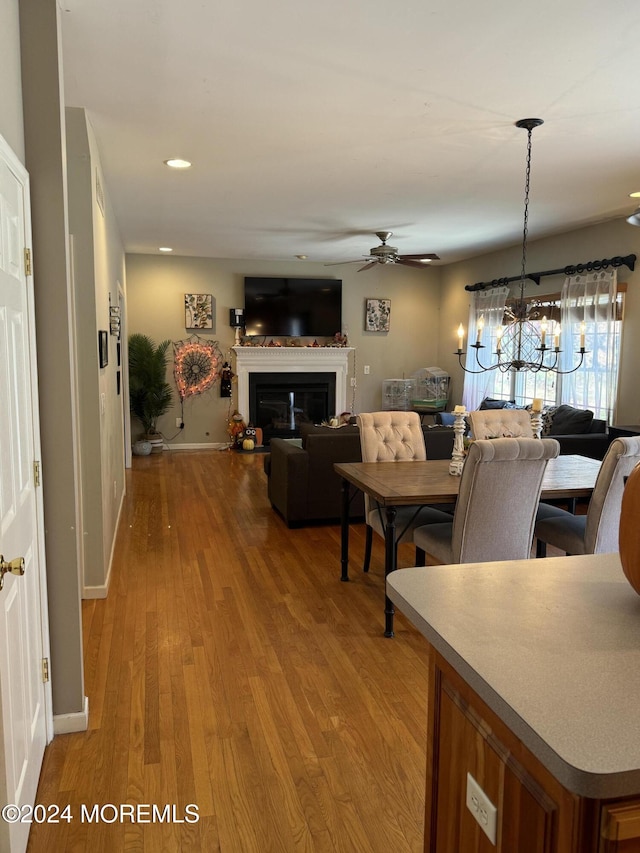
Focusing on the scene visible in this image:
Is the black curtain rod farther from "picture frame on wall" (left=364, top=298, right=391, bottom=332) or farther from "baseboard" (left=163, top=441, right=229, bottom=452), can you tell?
"baseboard" (left=163, top=441, right=229, bottom=452)

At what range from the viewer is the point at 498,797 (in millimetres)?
1058

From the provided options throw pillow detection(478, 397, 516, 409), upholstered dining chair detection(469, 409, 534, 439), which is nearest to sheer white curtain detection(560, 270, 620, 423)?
throw pillow detection(478, 397, 516, 409)

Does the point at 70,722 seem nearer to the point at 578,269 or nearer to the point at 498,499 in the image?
the point at 498,499

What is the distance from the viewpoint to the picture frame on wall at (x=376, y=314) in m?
9.59

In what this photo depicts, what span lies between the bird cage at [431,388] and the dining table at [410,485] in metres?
5.10

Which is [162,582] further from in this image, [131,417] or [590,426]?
[131,417]

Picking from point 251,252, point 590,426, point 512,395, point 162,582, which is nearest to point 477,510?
point 162,582

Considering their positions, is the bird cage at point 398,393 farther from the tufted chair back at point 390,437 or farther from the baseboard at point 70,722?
the baseboard at point 70,722

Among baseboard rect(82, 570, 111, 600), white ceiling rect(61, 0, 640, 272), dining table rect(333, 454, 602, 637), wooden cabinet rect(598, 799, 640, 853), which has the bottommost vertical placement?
baseboard rect(82, 570, 111, 600)

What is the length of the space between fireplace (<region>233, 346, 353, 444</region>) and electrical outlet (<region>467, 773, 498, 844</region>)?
26.5 feet

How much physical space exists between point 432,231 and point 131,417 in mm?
4655

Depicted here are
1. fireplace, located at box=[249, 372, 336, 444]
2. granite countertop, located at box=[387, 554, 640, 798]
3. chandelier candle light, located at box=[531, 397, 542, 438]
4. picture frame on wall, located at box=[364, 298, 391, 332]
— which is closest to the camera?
granite countertop, located at box=[387, 554, 640, 798]

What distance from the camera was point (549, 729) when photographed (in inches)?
35.5

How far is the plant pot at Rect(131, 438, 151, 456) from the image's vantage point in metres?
8.46
